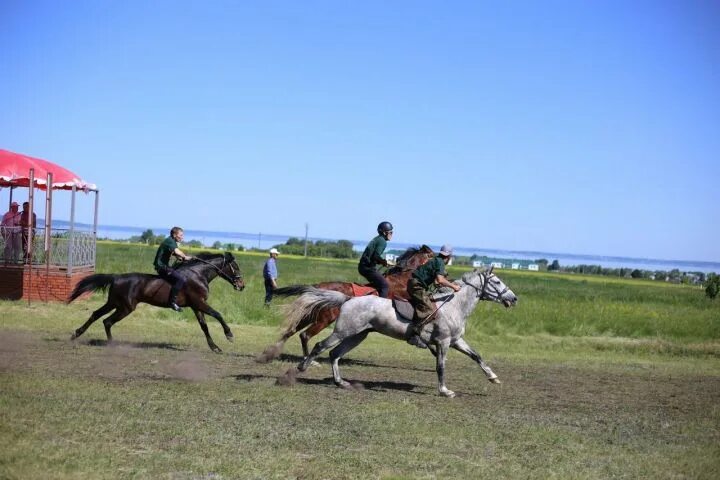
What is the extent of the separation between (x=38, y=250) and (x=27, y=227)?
2.26 ft

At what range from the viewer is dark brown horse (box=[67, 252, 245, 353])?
51.8 feet

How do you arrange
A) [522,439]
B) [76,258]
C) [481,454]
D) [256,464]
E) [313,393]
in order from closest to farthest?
[256,464]
[481,454]
[522,439]
[313,393]
[76,258]

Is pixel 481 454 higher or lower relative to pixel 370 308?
lower

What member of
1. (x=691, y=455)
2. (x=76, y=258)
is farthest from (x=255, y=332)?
(x=691, y=455)

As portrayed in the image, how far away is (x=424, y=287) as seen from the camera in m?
12.3

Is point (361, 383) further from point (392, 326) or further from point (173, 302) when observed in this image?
point (173, 302)

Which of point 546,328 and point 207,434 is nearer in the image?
point 207,434

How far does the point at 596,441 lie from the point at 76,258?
17885mm

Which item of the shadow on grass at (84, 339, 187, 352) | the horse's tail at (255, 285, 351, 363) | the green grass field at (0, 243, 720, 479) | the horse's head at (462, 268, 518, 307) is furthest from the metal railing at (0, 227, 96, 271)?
the horse's head at (462, 268, 518, 307)

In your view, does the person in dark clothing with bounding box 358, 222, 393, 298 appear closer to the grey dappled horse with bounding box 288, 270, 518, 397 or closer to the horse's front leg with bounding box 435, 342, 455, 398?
the grey dappled horse with bounding box 288, 270, 518, 397

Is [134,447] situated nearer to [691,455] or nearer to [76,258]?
[691,455]

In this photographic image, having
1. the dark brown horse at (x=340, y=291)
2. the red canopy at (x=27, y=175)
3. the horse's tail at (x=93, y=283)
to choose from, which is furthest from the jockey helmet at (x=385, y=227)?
the red canopy at (x=27, y=175)

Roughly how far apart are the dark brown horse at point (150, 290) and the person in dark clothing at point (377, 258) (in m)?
3.22

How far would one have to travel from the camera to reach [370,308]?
12.4 metres
